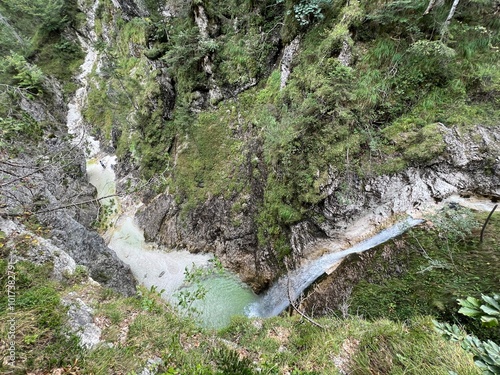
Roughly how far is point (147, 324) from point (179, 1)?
1824 cm

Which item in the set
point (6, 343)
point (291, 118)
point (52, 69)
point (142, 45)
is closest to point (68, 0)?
point (52, 69)

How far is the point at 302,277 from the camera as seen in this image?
7.39 m

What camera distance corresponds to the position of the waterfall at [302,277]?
5909mm

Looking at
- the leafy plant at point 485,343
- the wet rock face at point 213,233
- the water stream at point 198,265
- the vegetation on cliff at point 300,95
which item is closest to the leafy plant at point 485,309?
the leafy plant at point 485,343

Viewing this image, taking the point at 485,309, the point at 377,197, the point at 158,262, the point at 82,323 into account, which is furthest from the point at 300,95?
the point at 158,262

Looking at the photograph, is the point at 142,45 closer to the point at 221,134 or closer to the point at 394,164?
the point at 221,134

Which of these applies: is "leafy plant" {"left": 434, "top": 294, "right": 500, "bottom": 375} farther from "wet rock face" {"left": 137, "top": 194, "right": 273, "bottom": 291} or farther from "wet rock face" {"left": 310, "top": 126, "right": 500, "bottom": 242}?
"wet rock face" {"left": 137, "top": 194, "right": 273, "bottom": 291}

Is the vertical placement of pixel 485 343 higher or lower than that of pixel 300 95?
lower

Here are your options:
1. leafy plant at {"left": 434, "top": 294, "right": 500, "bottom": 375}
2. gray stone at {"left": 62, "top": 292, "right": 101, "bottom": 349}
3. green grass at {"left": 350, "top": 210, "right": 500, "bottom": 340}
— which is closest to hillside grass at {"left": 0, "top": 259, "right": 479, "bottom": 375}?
gray stone at {"left": 62, "top": 292, "right": 101, "bottom": 349}

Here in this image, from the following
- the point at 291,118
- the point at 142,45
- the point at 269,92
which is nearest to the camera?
the point at 291,118

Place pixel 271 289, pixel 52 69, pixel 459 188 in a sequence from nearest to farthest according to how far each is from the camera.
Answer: pixel 459 188 → pixel 271 289 → pixel 52 69

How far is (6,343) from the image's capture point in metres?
2.74

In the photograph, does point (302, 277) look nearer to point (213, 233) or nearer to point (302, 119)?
point (213, 233)

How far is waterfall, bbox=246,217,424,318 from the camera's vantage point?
5.91 metres
